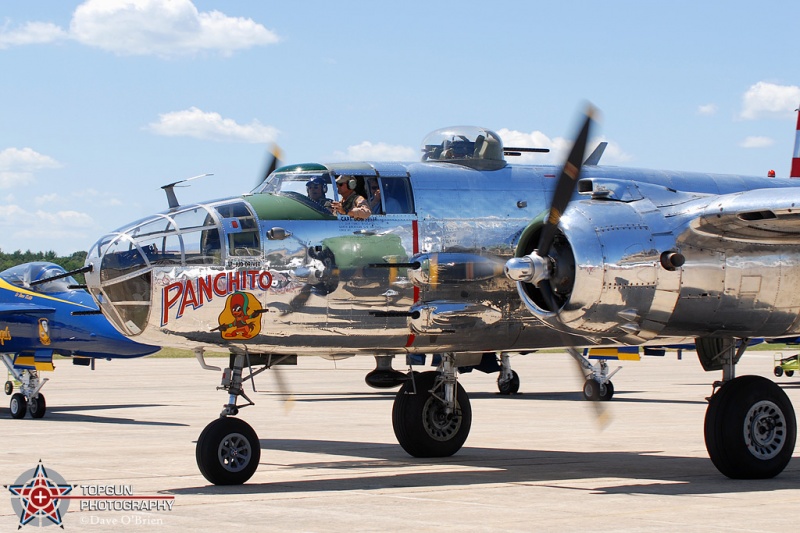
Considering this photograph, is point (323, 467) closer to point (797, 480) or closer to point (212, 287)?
point (212, 287)

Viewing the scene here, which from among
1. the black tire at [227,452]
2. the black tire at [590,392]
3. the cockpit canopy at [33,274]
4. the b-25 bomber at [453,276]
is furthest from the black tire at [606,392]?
the black tire at [227,452]

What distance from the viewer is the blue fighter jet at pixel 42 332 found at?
25.5 metres

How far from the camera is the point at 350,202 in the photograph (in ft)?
47.7

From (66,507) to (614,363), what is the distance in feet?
155

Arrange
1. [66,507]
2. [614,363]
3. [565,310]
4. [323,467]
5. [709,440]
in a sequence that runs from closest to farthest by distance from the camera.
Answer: [66,507] → [565,310] → [709,440] → [323,467] → [614,363]

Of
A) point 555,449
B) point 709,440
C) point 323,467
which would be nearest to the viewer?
point 709,440

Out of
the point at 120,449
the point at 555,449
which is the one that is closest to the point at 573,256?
the point at 555,449

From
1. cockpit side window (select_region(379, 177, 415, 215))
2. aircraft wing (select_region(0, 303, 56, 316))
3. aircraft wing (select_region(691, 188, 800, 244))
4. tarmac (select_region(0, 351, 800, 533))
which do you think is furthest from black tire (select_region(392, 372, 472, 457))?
aircraft wing (select_region(0, 303, 56, 316))

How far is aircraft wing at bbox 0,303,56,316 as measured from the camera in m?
26.3

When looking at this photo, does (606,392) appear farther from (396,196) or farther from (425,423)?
(396,196)

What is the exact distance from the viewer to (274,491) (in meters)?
13.3

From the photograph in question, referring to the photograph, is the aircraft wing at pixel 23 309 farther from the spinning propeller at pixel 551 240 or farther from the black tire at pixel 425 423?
the spinning propeller at pixel 551 240

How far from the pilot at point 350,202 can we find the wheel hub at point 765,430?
547cm

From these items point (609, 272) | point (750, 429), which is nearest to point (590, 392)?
point (750, 429)
